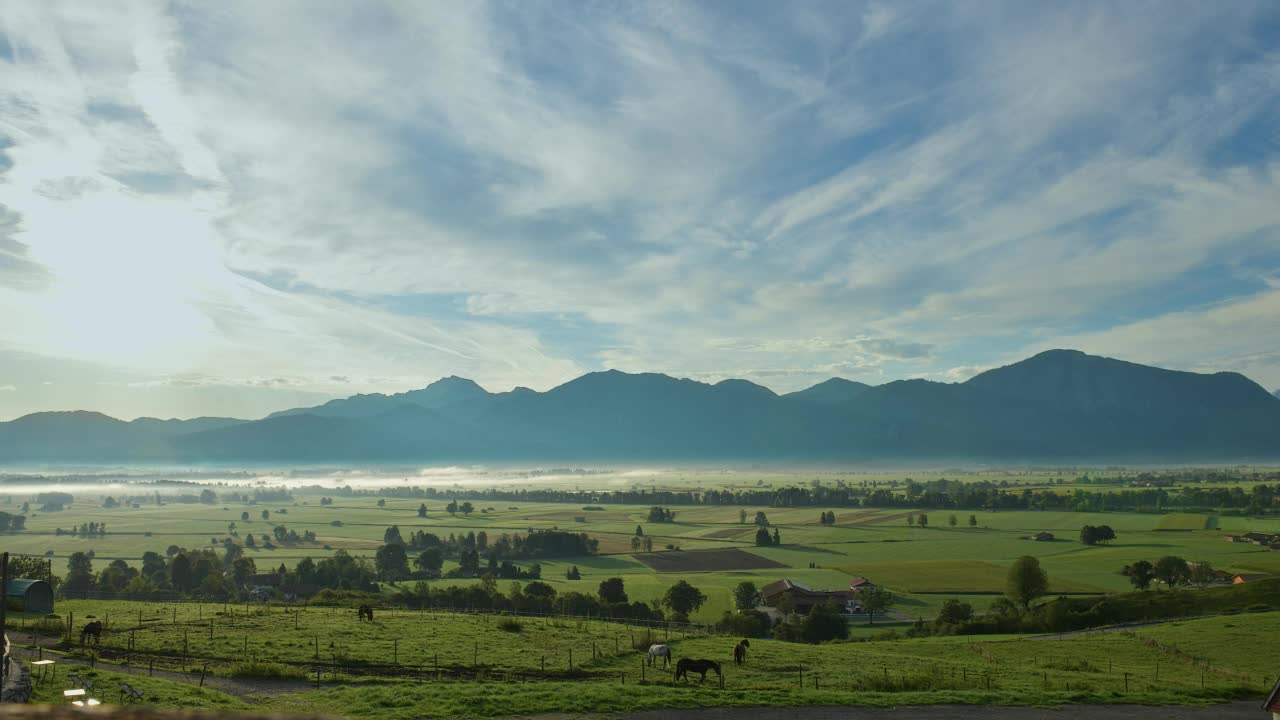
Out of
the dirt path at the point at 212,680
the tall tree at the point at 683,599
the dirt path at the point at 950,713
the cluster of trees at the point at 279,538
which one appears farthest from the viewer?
the cluster of trees at the point at 279,538

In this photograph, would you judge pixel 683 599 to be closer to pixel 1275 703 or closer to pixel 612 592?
pixel 612 592

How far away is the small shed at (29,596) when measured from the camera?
42.6m

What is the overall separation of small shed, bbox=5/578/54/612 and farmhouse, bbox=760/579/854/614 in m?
63.0

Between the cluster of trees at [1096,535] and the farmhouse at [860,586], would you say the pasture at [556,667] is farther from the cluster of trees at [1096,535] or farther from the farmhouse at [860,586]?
the cluster of trees at [1096,535]

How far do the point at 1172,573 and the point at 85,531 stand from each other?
Answer: 676ft

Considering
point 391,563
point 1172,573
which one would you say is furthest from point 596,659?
point 1172,573

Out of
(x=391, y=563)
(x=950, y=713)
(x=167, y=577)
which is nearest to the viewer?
(x=950, y=713)

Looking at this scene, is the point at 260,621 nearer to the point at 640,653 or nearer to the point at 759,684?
the point at 640,653

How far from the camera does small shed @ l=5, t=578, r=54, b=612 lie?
140ft

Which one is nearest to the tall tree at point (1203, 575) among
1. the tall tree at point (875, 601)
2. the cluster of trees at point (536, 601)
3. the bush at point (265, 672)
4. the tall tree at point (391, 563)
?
the tall tree at point (875, 601)

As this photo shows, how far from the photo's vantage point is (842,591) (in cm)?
8594

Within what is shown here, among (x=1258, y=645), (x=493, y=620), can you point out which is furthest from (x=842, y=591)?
(x=493, y=620)

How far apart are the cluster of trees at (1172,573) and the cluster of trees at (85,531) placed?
634 feet

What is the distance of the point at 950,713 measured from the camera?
90.4 ft
